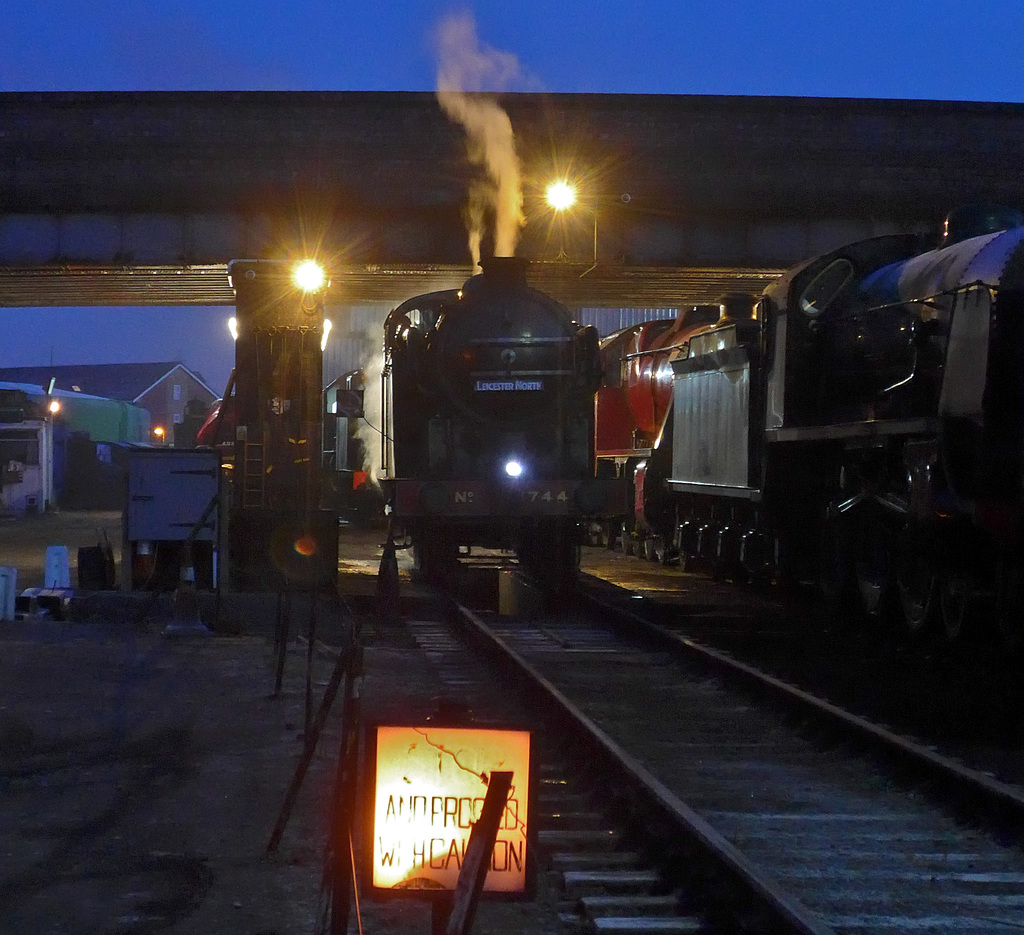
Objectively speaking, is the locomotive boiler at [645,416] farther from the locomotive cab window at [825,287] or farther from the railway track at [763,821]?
the railway track at [763,821]

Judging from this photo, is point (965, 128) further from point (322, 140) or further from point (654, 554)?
point (322, 140)

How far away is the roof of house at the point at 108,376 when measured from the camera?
10288cm

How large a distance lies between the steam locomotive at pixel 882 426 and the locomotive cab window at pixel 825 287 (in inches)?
0.6

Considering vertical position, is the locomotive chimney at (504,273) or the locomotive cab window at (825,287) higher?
the locomotive chimney at (504,273)

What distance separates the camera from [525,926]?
468 centimetres

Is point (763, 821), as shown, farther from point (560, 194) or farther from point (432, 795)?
point (560, 194)

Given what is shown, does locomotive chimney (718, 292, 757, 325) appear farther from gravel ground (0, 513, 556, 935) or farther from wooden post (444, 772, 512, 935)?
wooden post (444, 772, 512, 935)

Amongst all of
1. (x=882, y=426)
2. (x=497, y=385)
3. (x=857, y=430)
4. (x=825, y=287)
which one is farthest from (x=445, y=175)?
(x=882, y=426)

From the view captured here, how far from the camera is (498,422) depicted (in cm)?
1516

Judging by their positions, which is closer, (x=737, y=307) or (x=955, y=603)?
(x=955, y=603)

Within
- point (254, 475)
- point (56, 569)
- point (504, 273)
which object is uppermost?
point (504, 273)

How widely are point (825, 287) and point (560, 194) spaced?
37.3 feet

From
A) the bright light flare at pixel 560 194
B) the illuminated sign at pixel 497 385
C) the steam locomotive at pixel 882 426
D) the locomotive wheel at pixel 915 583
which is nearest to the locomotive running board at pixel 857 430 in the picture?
the steam locomotive at pixel 882 426

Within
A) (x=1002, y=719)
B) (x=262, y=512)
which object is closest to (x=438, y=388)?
(x=262, y=512)
